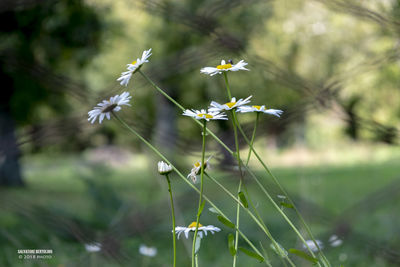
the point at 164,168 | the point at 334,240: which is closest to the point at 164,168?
the point at 164,168

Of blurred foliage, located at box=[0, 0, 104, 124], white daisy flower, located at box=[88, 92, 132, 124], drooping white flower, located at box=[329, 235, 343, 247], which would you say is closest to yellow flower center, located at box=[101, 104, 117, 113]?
white daisy flower, located at box=[88, 92, 132, 124]

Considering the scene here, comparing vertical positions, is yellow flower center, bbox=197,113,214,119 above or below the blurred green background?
below

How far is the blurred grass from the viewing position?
0.95 feet

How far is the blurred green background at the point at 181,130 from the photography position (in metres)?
0.30

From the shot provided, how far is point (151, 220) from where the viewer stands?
292mm

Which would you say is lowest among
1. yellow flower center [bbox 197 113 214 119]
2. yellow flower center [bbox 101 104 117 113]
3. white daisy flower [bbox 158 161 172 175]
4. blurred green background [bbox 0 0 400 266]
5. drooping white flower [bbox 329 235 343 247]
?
drooping white flower [bbox 329 235 343 247]

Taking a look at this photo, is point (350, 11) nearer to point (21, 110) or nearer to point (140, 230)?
point (140, 230)

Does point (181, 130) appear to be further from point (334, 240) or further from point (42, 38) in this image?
point (334, 240)

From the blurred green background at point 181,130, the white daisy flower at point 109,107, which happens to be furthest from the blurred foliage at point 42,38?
the white daisy flower at point 109,107

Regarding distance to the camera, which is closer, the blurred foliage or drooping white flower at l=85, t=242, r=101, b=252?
drooping white flower at l=85, t=242, r=101, b=252

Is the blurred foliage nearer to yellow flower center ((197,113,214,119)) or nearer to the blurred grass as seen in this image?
the blurred grass

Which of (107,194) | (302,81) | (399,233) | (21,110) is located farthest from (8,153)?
(21,110)

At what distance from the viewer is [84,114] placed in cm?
29

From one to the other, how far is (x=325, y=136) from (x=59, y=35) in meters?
2.24
